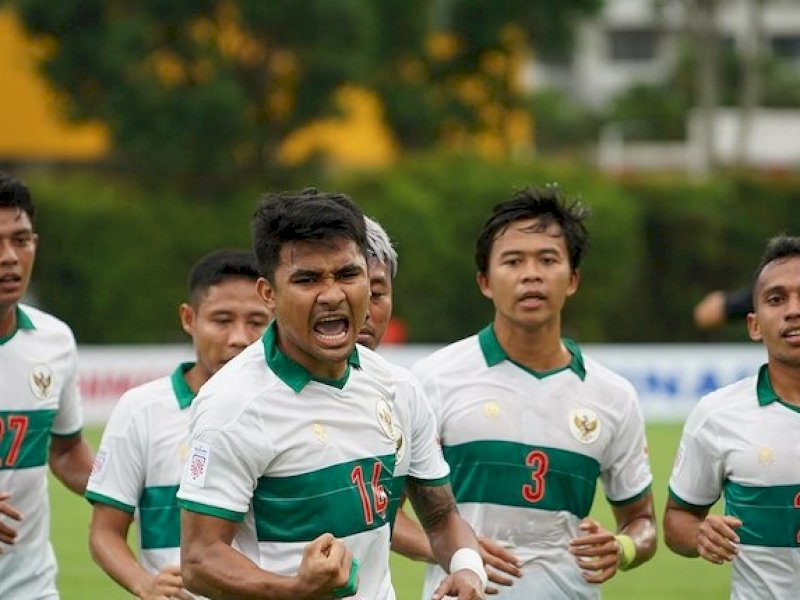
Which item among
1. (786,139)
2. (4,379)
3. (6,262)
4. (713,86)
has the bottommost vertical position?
(786,139)

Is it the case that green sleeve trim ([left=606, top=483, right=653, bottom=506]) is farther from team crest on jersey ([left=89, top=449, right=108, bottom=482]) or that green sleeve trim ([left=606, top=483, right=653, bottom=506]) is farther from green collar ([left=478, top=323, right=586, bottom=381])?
team crest on jersey ([left=89, top=449, right=108, bottom=482])

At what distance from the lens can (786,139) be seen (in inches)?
1925

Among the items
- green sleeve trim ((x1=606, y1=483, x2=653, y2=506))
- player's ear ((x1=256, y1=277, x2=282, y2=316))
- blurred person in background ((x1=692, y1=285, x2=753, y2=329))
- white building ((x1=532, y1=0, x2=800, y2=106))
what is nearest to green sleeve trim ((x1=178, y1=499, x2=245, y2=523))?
player's ear ((x1=256, y1=277, x2=282, y2=316))

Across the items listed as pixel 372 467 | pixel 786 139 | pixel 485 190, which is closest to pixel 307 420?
pixel 372 467

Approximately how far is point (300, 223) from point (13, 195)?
2.20 m

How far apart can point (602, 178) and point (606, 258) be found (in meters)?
1.47

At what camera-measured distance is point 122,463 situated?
19.8 ft

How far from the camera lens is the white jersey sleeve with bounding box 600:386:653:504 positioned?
637 centimetres

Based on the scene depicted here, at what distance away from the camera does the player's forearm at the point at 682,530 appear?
5.96m

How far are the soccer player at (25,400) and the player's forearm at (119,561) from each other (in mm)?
511

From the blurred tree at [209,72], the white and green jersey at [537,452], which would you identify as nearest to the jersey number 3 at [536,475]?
the white and green jersey at [537,452]

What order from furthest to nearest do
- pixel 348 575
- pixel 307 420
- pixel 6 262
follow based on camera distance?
pixel 6 262 < pixel 307 420 < pixel 348 575

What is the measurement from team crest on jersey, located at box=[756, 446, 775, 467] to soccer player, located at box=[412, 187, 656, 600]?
592mm

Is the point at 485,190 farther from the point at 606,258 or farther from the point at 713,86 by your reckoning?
the point at 713,86
